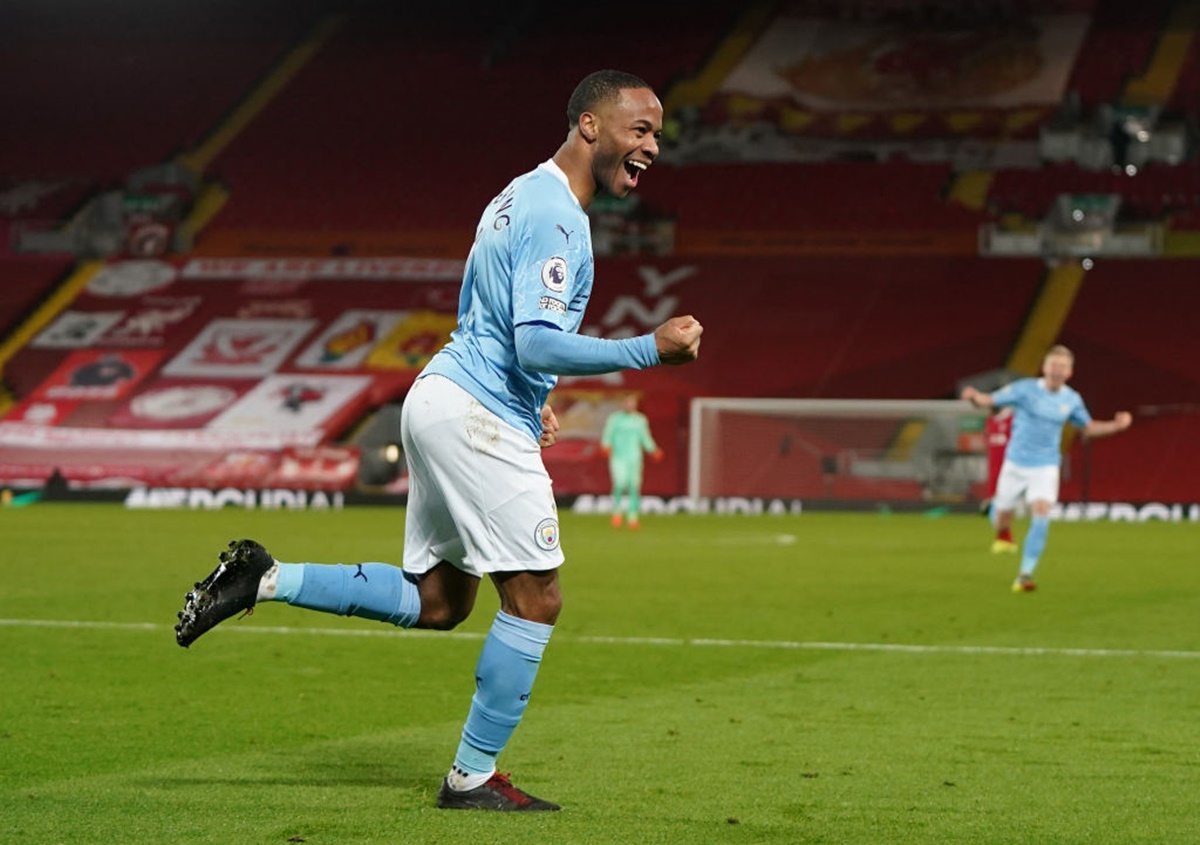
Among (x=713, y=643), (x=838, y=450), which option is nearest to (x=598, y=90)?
(x=713, y=643)

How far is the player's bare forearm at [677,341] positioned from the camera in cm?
524

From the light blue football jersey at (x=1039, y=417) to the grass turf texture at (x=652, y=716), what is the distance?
4.42ft

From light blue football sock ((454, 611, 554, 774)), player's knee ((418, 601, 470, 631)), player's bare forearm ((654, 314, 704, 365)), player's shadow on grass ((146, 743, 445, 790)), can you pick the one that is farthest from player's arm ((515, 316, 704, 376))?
player's shadow on grass ((146, 743, 445, 790))

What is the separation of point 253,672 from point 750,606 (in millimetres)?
5213

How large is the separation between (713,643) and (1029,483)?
679cm

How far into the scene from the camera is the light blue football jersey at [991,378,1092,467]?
645 inches

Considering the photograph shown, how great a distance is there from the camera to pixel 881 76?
41500 mm

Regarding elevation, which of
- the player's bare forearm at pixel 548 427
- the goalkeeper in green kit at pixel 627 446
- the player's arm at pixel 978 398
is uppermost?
the player's bare forearm at pixel 548 427

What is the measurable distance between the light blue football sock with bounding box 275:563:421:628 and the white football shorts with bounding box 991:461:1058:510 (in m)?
10.9

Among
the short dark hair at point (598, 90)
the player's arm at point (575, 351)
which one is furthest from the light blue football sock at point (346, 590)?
the short dark hair at point (598, 90)

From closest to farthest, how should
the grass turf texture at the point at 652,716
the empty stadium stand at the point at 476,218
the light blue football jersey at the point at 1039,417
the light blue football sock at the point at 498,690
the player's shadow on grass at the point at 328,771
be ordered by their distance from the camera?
the grass turf texture at the point at 652,716 < the light blue football sock at the point at 498,690 < the player's shadow on grass at the point at 328,771 < the light blue football jersey at the point at 1039,417 < the empty stadium stand at the point at 476,218

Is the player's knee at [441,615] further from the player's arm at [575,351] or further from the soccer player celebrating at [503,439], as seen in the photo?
the player's arm at [575,351]

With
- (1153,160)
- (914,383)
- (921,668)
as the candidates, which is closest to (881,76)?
(1153,160)

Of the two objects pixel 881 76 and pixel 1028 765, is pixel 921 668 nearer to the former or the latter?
pixel 1028 765
